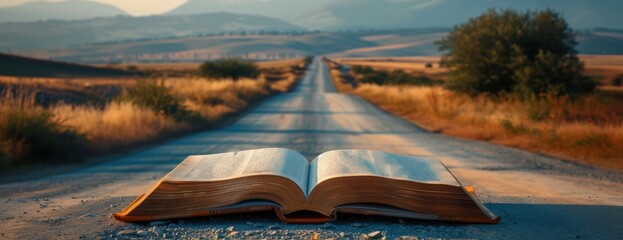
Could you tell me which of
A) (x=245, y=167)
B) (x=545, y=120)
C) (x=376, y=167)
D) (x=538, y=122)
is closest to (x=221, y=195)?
(x=245, y=167)

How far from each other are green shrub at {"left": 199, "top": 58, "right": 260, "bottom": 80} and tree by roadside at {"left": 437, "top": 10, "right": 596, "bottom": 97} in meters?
36.7

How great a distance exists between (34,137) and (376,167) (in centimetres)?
1107

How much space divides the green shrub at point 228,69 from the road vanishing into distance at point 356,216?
39.3 m

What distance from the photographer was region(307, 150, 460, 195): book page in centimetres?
615

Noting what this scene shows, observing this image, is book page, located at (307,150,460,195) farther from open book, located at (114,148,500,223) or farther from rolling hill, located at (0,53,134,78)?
rolling hill, located at (0,53,134,78)

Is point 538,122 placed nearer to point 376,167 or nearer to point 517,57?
point 517,57

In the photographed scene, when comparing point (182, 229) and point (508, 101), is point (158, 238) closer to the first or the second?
point (182, 229)

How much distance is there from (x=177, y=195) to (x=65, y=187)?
19.8 feet

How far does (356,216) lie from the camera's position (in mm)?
6262

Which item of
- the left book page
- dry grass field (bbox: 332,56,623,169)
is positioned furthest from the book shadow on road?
dry grass field (bbox: 332,56,623,169)

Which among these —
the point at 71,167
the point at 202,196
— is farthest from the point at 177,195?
the point at 71,167

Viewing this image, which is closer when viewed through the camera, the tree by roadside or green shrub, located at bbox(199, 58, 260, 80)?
the tree by roadside

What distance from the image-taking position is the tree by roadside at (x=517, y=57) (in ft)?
93.0

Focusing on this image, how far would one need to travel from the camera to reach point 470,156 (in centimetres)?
1628
